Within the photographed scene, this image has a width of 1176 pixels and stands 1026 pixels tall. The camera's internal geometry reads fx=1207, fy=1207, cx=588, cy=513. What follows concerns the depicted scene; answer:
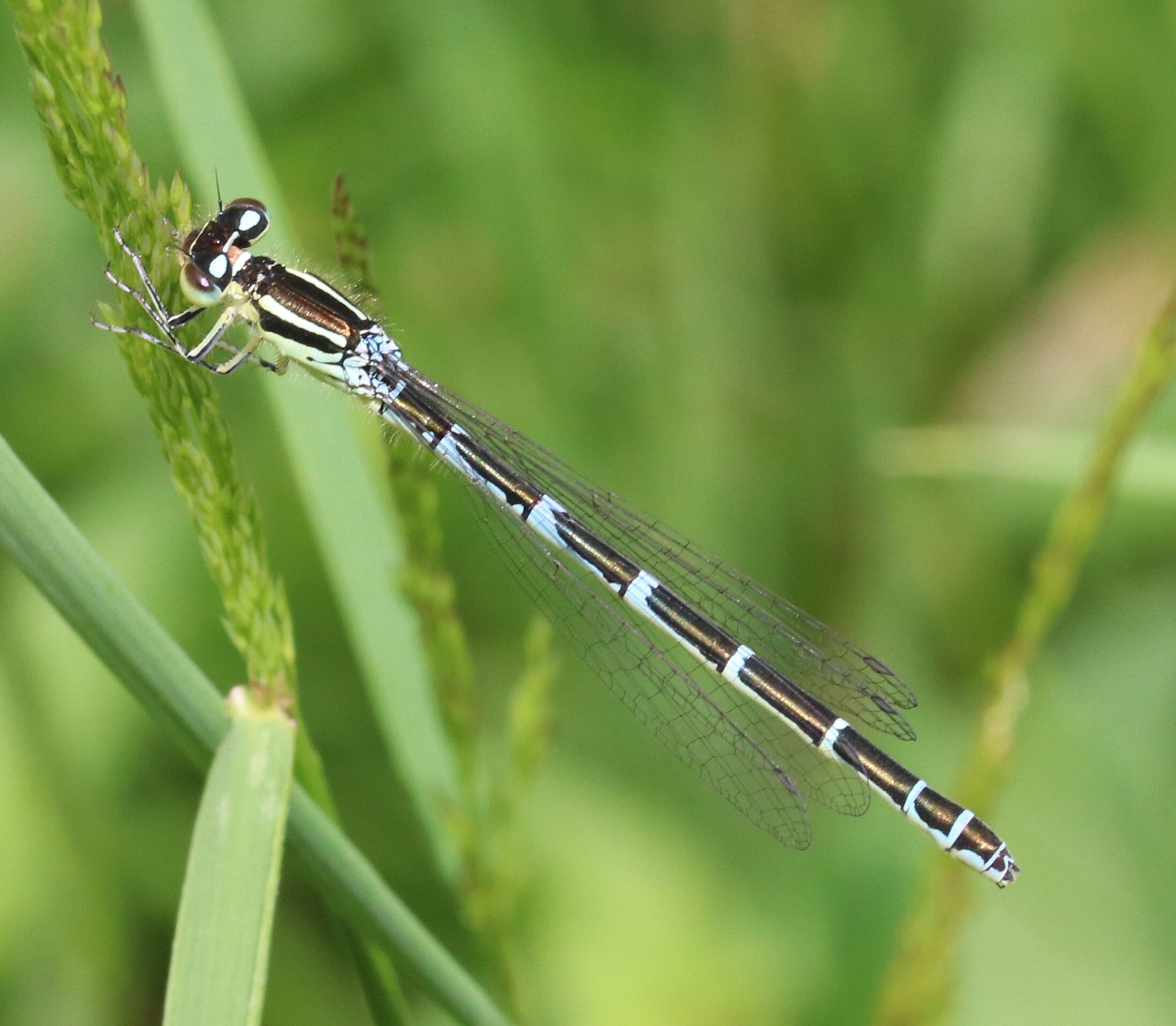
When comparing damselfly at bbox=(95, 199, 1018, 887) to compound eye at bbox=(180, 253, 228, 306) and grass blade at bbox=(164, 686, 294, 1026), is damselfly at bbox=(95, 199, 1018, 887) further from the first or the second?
grass blade at bbox=(164, 686, 294, 1026)

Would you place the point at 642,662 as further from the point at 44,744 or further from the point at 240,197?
the point at 44,744

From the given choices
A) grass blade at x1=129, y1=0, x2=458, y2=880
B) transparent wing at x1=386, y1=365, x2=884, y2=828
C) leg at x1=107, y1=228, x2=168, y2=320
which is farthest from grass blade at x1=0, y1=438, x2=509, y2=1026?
transparent wing at x1=386, y1=365, x2=884, y2=828

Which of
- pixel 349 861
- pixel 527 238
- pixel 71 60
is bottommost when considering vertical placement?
pixel 349 861

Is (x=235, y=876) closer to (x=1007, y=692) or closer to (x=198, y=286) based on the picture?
(x=198, y=286)

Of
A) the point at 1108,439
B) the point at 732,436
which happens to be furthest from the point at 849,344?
the point at 1108,439

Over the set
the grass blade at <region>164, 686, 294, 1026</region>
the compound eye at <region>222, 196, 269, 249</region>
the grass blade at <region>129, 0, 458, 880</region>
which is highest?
the compound eye at <region>222, 196, 269, 249</region>

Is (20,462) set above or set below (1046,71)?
below

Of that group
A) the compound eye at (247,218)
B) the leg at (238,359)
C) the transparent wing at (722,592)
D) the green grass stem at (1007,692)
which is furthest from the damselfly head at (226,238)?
the green grass stem at (1007,692)

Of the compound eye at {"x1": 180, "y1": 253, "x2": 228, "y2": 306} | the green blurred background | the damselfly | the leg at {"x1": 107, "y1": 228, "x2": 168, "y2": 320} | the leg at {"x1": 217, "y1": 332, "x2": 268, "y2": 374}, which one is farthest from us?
the green blurred background
